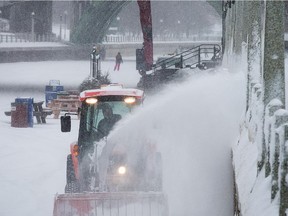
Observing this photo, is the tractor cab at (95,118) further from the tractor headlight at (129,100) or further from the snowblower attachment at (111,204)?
the snowblower attachment at (111,204)

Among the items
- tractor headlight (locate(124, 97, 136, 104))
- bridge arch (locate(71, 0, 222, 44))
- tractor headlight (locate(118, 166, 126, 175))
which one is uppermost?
bridge arch (locate(71, 0, 222, 44))

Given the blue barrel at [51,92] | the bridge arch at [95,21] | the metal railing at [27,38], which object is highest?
the bridge arch at [95,21]

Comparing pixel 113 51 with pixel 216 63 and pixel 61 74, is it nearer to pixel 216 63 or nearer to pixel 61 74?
pixel 61 74

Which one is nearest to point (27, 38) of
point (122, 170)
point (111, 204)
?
point (122, 170)

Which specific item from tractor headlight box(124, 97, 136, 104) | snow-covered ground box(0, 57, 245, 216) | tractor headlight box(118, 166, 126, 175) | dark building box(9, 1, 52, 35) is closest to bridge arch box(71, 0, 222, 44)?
dark building box(9, 1, 52, 35)

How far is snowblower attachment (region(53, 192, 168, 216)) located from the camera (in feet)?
23.4

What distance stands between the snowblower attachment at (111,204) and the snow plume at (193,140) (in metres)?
1.16

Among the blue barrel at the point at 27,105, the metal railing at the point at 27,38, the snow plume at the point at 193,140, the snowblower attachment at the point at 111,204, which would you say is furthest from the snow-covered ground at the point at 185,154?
the metal railing at the point at 27,38

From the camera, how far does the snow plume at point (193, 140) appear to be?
28.2ft

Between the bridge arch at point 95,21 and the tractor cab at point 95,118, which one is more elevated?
the bridge arch at point 95,21

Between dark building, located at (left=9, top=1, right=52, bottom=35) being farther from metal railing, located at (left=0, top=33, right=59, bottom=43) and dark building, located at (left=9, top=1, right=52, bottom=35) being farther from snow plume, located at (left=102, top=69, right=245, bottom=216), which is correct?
snow plume, located at (left=102, top=69, right=245, bottom=216)

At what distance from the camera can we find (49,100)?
27406 millimetres

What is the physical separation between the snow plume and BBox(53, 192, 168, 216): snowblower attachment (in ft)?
3.82

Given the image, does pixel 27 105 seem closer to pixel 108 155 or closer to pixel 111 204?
pixel 108 155
